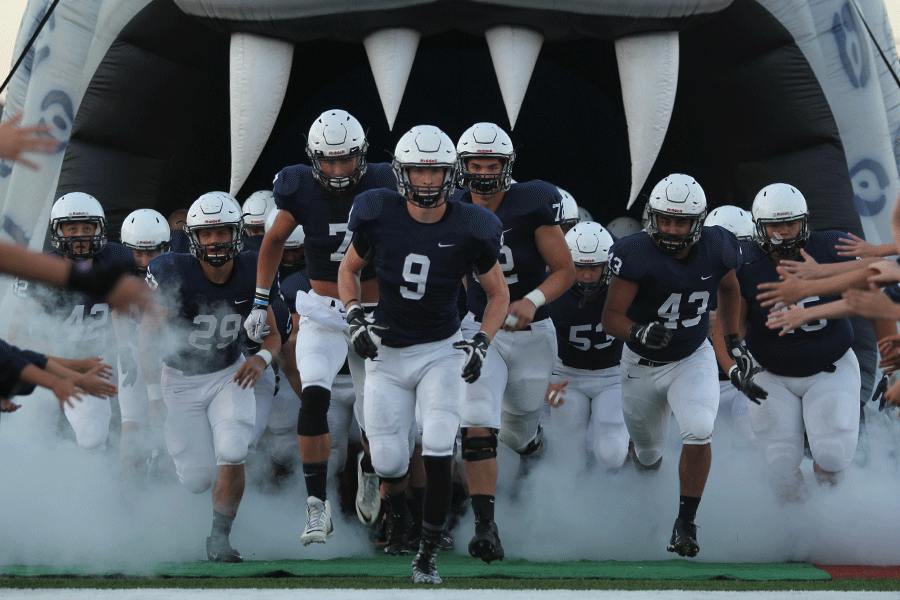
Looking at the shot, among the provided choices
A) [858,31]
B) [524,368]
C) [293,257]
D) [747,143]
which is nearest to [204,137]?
[293,257]

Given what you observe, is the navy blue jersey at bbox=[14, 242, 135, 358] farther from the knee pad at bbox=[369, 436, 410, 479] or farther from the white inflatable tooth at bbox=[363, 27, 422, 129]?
the knee pad at bbox=[369, 436, 410, 479]

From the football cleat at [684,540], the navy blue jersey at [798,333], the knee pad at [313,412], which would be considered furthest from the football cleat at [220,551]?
the navy blue jersey at [798,333]

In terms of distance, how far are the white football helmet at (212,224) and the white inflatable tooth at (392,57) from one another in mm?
873

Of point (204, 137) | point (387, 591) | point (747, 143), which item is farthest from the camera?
point (204, 137)

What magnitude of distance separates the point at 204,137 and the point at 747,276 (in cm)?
295

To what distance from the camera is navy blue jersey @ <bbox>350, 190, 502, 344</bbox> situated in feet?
13.9

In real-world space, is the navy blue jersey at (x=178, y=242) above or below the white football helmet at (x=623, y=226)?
below

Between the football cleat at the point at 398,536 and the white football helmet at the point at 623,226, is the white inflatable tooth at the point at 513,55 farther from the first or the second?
the white football helmet at the point at 623,226

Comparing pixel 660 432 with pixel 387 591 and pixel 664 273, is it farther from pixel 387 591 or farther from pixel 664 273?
pixel 387 591

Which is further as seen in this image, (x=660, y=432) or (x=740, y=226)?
(x=740, y=226)

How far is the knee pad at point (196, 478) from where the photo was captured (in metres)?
5.07

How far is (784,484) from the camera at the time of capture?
17.1 feet

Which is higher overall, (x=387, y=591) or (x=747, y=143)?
(x=747, y=143)

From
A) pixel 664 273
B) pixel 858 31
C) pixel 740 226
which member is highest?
pixel 858 31
